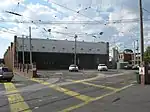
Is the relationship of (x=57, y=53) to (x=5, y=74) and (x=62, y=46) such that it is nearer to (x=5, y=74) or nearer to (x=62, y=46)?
(x=62, y=46)

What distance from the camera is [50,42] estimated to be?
9662cm

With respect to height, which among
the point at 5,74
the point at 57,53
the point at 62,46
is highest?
the point at 62,46

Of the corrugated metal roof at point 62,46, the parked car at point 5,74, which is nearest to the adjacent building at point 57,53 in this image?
the corrugated metal roof at point 62,46

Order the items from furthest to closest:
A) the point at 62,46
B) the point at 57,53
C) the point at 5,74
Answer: the point at 62,46 → the point at 57,53 → the point at 5,74

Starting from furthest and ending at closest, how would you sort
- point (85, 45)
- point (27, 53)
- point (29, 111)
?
point (85, 45) < point (27, 53) < point (29, 111)

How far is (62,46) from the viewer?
3839 inches

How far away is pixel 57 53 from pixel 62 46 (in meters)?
3.27

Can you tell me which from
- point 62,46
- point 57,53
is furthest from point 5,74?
point 62,46

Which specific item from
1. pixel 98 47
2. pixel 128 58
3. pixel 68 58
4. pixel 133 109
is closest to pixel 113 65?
pixel 98 47

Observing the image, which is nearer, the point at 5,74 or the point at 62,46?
the point at 5,74

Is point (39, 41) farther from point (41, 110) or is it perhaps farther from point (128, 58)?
point (41, 110)

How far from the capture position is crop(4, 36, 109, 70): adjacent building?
293 ft

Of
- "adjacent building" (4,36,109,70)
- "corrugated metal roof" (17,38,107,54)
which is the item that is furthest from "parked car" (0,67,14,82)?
"corrugated metal roof" (17,38,107,54)

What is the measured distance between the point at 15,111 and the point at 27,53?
76320 mm
